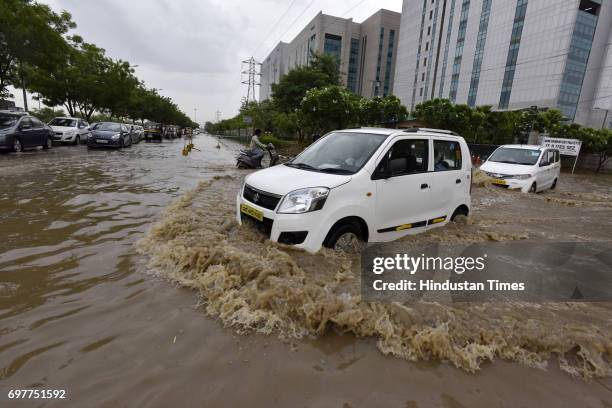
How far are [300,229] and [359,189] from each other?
86cm

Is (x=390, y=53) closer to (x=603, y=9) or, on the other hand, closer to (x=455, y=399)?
(x=603, y=9)

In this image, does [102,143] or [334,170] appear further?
[102,143]

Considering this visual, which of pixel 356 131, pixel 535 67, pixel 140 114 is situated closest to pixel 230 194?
pixel 356 131

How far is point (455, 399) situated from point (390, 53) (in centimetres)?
8702

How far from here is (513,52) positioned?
153 feet

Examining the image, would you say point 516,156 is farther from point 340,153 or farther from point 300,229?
point 300,229

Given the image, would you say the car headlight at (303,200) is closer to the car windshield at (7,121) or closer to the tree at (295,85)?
the car windshield at (7,121)

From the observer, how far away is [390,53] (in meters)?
79.2

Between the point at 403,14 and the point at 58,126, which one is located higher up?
the point at 403,14

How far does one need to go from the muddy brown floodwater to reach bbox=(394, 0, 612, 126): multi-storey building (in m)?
37.9

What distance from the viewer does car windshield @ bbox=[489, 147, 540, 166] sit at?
11.4 m

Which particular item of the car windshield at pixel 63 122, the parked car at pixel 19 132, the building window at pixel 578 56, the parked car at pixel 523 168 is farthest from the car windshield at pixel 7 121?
the building window at pixel 578 56

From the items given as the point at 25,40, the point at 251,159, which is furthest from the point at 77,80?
the point at 251,159

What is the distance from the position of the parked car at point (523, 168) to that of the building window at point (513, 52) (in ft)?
137
